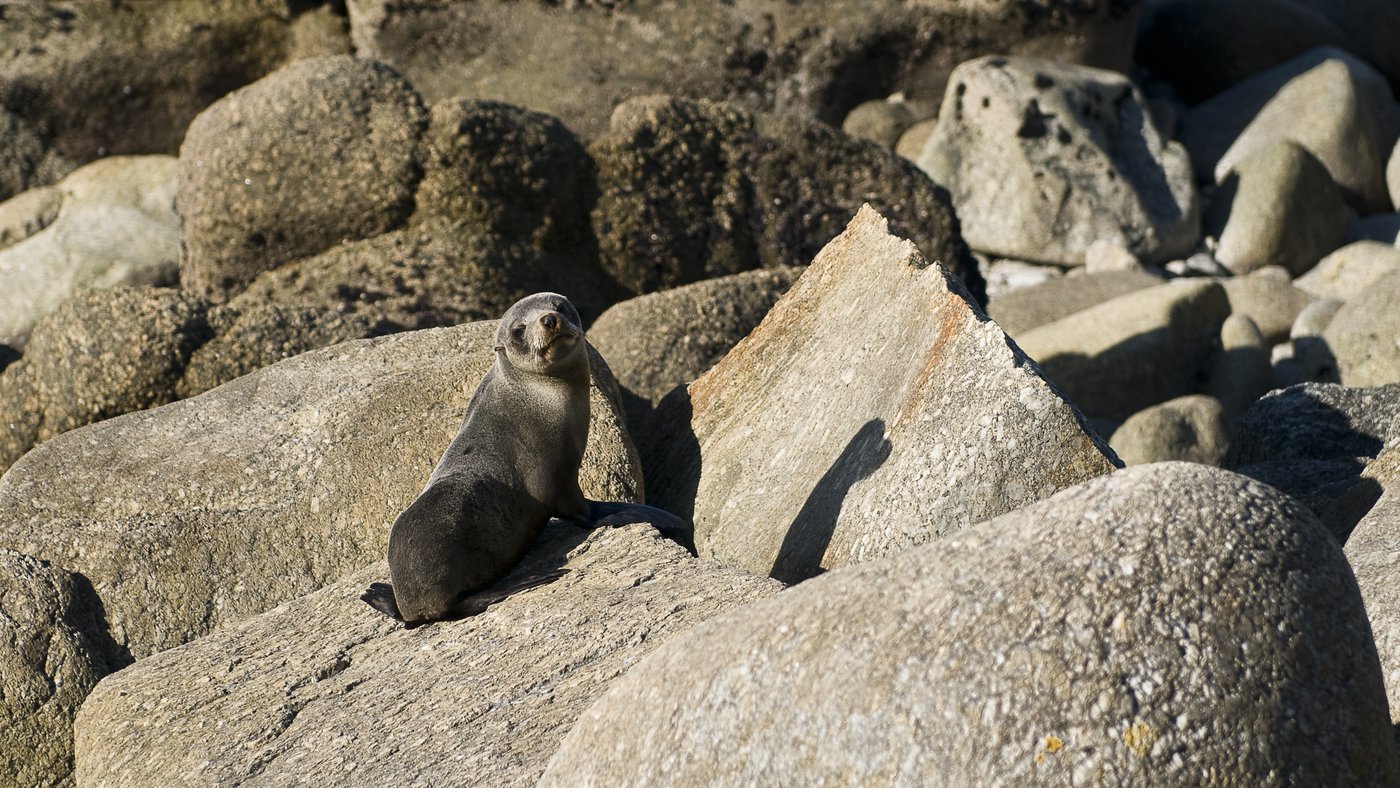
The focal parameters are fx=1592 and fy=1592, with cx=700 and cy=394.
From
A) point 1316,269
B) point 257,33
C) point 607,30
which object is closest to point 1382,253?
point 1316,269

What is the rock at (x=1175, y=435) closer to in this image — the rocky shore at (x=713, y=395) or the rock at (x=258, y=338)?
the rocky shore at (x=713, y=395)

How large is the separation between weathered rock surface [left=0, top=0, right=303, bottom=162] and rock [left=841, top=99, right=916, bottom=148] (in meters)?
4.84

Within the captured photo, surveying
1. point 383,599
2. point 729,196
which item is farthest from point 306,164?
point 383,599

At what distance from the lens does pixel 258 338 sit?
7.70 meters

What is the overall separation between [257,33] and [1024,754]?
11.8 m

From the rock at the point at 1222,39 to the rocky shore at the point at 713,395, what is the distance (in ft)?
3.76

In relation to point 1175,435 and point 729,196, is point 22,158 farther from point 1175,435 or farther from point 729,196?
point 1175,435

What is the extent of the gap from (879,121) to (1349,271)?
403cm

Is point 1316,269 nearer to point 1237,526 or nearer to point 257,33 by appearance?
point 257,33

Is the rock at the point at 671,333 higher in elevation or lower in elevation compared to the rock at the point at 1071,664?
lower

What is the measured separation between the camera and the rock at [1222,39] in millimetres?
15953

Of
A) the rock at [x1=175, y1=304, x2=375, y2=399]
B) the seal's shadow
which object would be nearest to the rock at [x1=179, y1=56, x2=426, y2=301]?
the rock at [x1=175, y1=304, x2=375, y2=399]

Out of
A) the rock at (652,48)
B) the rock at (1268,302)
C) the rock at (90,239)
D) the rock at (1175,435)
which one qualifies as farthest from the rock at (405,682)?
the rock at (652,48)

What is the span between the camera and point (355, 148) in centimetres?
894
